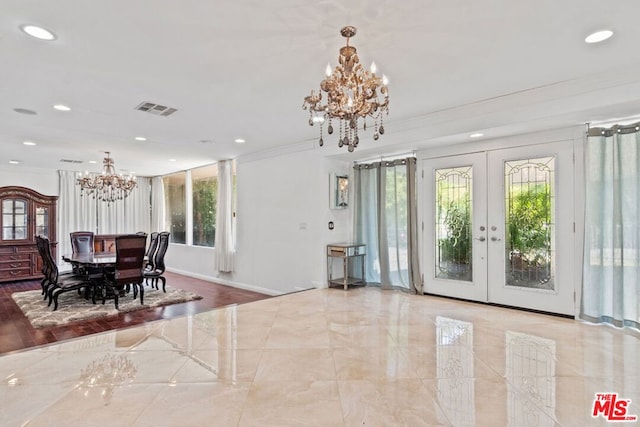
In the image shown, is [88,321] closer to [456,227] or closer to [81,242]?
[81,242]

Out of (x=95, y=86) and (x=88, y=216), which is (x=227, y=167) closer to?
(x=95, y=86)

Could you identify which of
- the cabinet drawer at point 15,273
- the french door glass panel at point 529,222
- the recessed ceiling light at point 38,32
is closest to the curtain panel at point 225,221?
the cabinet drawer at point 15,273

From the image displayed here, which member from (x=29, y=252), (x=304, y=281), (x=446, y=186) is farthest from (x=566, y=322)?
(x=29, y=252)

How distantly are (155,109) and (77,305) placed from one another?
3406 millimetres

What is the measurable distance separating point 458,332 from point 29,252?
8.65m

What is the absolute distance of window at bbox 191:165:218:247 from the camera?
7.98 metres

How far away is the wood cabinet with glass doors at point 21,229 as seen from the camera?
24.0 ft

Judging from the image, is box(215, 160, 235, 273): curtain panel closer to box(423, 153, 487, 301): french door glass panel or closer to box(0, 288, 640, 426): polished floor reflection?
box(0, 288, 640, 426): polished floor reflection

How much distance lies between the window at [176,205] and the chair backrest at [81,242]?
7.03 ft

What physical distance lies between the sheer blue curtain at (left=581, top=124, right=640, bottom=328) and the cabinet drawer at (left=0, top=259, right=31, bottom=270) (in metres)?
9.88

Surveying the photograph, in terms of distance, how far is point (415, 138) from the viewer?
4.48 meters

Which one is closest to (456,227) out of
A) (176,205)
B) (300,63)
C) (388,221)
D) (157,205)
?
(388,221)

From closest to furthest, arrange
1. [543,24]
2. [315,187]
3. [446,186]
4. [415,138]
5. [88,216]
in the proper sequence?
1. [543,24]
2. [415,138]
3. [446,186]
4. [315,187]
5. [88,216]
